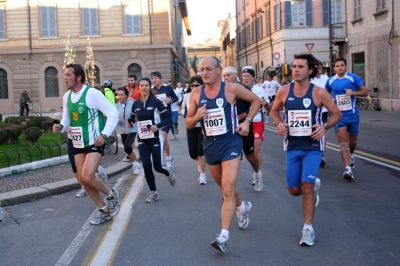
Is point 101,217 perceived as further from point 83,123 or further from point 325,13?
point 325,13

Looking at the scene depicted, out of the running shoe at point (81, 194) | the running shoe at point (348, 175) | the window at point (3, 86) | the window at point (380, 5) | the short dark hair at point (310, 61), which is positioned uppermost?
the window at point (380, 5)

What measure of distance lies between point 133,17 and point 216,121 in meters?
41.4

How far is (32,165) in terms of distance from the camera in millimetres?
11648

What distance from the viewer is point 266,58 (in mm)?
48500

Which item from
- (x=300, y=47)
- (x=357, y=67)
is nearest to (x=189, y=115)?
(x=357, y=67)

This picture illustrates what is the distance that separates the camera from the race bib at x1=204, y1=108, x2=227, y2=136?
5719 millimetres

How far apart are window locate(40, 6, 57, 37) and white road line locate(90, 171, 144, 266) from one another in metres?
39.5

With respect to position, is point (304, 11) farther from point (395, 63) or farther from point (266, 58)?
point (395, 63)

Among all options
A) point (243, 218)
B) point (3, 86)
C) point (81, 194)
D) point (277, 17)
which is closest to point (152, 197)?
point (81, 194)

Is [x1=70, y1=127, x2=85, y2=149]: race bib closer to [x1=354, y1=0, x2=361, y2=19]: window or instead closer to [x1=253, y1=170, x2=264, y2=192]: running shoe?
[x1=253, y1=170, x2=264, y2=192]: running shoe

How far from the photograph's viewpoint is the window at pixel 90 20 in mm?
45906

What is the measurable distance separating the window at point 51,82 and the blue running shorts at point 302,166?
4211 centimetres

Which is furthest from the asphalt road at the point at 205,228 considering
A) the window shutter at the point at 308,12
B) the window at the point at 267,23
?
the window at the point at 267,23

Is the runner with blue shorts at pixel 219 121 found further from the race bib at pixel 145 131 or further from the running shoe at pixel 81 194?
the running shoe at pixel 81 194
